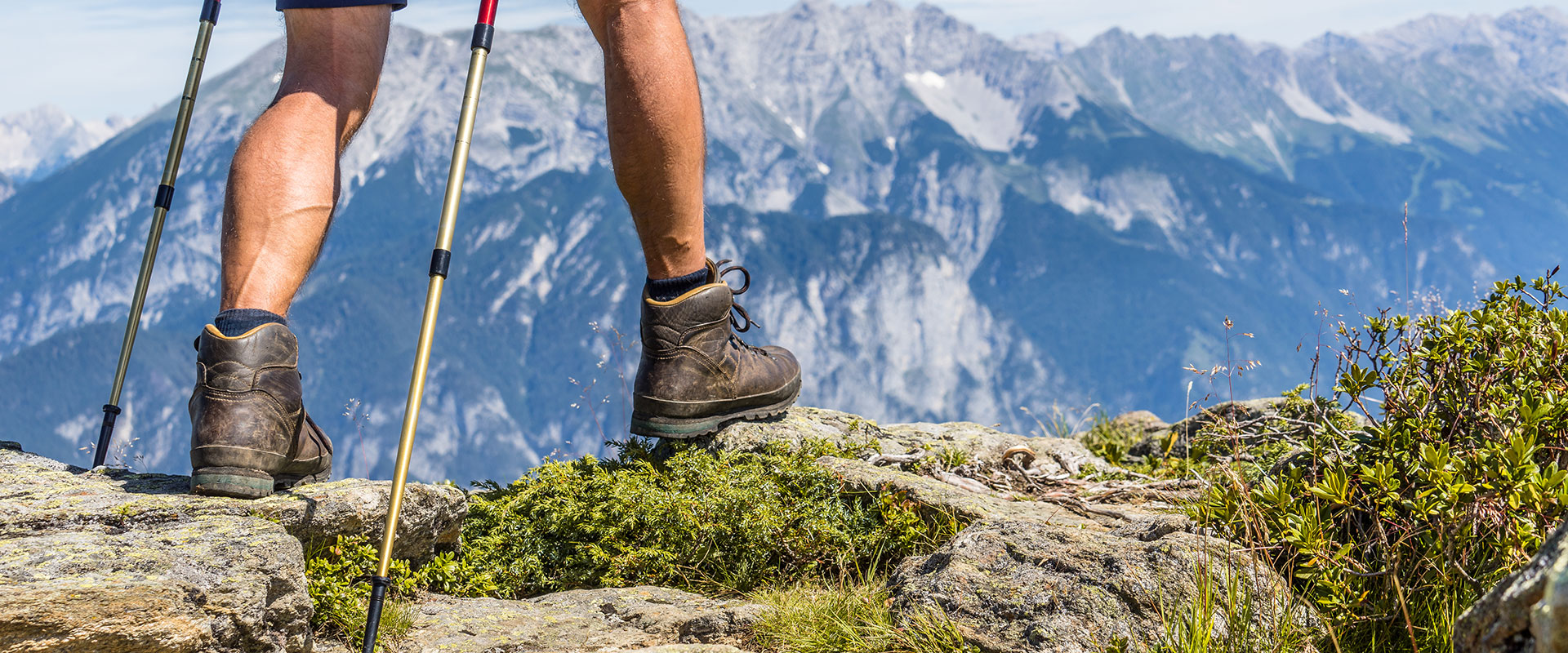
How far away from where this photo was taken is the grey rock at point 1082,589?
9.09ft

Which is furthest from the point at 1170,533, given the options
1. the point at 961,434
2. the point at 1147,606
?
the point at 961,434

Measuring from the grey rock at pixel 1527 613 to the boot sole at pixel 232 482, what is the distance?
3364 millimetres

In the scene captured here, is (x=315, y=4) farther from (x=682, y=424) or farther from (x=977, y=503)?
(x=977, y=503)

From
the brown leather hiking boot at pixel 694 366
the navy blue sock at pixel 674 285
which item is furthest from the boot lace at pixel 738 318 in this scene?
the navy blue sock at pixel 674 285

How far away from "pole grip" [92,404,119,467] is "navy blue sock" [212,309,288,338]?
1.38 metres

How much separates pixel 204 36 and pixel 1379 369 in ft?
16.7

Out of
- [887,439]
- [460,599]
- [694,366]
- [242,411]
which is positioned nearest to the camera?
[242,411]

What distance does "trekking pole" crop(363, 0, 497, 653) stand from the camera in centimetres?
286

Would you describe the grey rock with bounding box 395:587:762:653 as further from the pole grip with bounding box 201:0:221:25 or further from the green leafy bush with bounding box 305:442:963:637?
the pole grip with bounding box 201:0:221:25

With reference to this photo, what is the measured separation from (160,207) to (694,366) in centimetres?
258

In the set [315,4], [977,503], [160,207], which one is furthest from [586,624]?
[160,207]

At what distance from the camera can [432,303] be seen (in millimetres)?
3146

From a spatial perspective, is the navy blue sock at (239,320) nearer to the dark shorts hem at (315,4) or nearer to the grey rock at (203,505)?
the grey rock at (203,505)

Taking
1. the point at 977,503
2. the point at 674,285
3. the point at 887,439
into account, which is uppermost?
the point at 674,285
